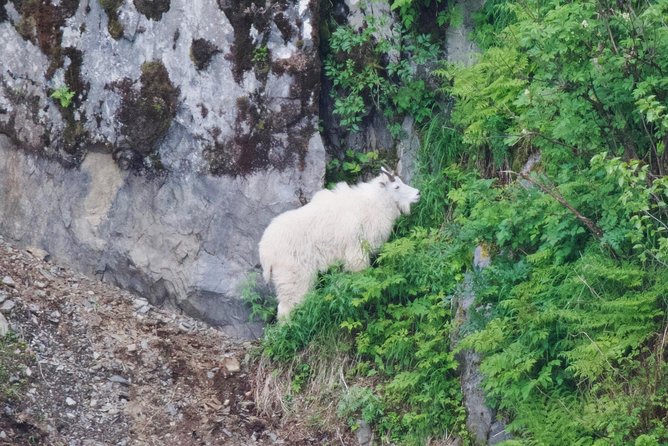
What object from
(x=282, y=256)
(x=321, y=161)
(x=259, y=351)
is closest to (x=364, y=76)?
(x=321, y=161)

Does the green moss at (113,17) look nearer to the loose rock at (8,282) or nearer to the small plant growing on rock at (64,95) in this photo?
the small plant growing on rock at (64,95)

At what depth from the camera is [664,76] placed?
854 cm

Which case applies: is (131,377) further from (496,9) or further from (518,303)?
(496,9)

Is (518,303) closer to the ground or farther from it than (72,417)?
farther from it

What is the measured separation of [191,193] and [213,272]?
3.12 feet

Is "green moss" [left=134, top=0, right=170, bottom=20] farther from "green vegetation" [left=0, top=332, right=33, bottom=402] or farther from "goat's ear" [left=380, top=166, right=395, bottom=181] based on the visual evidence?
"green vegetation" [left=0, top=332, right=33, bottom=402]

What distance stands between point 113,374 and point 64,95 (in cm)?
352

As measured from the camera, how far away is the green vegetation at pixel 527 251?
329 inches

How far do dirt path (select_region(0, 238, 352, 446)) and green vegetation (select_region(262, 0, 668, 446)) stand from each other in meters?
0.65

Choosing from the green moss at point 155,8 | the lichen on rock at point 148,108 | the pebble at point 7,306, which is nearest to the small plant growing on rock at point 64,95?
the lichen on rock at point 148,108

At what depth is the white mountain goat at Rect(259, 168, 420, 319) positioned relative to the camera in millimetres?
11094

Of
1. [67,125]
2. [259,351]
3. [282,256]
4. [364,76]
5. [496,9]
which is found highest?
[496,9]

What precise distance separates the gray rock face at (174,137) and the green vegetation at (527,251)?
768mm

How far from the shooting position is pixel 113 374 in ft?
34.5
